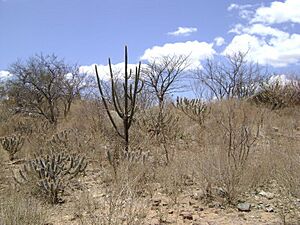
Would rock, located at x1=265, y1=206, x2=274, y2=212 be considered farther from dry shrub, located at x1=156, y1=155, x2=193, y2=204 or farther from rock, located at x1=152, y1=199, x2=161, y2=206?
rock, located at x1=152, y1=199, x2=161, y2=206

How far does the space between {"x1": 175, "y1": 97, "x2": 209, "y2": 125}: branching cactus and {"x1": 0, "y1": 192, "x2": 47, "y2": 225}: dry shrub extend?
1184 centimetres

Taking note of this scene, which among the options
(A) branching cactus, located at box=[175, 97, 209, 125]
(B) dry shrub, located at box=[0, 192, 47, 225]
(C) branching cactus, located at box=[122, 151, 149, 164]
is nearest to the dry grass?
(B) dry shrub, located at box=[0, 192, 47, 225]

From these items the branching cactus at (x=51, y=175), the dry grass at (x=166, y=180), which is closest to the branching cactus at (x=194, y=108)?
the dry grass at (x=166, y=180)

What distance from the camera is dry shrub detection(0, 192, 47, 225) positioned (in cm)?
501

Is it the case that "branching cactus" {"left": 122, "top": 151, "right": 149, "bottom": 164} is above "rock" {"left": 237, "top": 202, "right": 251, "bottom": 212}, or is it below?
above

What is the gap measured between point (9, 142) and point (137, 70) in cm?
461

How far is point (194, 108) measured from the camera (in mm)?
18516

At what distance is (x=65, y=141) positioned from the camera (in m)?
12.5

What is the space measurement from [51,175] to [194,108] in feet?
37.3

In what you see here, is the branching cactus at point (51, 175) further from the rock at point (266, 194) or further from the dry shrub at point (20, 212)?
the rock at point (266, 194)

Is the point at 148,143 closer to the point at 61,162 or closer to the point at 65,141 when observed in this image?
the point at 65,141

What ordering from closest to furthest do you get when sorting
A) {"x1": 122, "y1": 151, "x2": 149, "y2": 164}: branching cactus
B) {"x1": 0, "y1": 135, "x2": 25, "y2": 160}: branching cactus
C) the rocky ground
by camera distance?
the rocky ground
{"x1": 122, "y1": 151, "x2": 149, "y2": 164}: branching cactus
{"x1": 0, "y1": 135, "x2": 25, "y2": 160}: branching cactus

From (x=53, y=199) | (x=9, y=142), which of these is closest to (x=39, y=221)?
(x=53, y=199)

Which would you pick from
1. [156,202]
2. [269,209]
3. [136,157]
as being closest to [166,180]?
[156,202]
